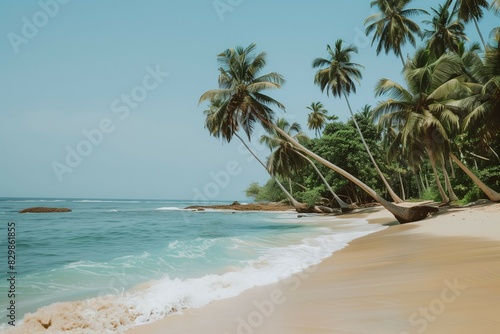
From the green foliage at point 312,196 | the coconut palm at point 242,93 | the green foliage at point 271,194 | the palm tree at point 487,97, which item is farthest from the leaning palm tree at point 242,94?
the green foliage at point 271,194

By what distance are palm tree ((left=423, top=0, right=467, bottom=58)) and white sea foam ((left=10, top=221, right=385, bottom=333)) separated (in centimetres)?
2593

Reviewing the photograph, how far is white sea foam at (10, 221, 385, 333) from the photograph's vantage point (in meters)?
4.11

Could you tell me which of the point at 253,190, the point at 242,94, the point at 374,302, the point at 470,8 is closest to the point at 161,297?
the point at 374,302

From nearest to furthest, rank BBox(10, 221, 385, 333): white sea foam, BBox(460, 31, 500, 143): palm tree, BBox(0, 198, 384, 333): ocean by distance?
1. BBox(10, 221, 385, 333): white sea foam
2. BBox(0, 198, 384, 333): ocean
3. BBox(460, 31, 500, 143): palm tree

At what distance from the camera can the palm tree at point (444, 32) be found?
1027 inches

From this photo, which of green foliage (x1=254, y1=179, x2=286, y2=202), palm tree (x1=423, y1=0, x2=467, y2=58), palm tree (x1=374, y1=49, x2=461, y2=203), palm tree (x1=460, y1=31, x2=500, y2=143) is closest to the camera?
palm tree (x1=460, y1=31, x2=500, y2=143)

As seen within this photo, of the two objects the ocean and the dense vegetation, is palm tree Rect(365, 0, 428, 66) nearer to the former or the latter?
the dense vegetation

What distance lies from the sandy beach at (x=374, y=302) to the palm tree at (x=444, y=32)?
83.8ft

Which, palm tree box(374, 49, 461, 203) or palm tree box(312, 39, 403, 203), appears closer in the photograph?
palm tree box(374, 49, 461, 203)

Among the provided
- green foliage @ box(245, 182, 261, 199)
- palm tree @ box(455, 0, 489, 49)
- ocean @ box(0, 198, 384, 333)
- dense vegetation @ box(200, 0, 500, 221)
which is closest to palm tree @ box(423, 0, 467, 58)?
dense vegetation @ box(200, 0, 500, 221)

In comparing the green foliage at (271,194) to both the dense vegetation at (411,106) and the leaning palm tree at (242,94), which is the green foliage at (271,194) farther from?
the leaning palm tree at (242,94)

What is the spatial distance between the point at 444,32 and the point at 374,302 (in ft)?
96.9

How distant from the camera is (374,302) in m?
3.90

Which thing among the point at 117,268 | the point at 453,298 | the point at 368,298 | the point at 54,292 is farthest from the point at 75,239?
the point at 453,298
